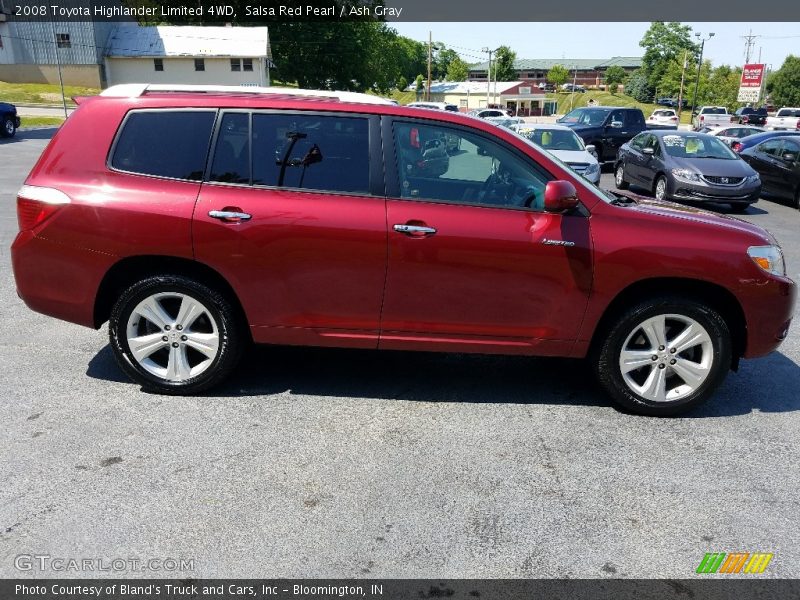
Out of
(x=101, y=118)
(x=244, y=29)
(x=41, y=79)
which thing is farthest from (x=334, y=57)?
(x=101, y=118)

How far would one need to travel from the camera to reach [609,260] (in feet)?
12.9

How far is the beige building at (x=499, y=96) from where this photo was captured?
304 feet

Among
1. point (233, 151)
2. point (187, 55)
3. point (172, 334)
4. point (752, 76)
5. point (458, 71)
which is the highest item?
point (458, 71)

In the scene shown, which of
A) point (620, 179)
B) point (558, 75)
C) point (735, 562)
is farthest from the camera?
point (558, 75)

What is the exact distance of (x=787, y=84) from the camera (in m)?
92.7

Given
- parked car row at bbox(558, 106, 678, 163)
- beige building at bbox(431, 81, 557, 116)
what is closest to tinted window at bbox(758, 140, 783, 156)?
parked car row at bbox(558, 106, 678, 163)

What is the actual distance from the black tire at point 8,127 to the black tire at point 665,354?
81.4ft

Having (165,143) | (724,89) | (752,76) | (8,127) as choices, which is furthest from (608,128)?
(724,89)

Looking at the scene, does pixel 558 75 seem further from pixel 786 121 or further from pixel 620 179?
pixel 620 179

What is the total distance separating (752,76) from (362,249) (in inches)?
3059

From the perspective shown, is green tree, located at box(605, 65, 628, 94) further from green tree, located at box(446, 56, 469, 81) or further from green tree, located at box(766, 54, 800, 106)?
green tree, located at box(766, 54, 800, 106)

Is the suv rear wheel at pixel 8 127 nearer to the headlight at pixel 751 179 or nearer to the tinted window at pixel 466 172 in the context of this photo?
the headlight at pixel 751 179

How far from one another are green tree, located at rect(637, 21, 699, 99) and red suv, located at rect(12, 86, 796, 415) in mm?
109407

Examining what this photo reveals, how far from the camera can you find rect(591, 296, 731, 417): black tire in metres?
4.02
